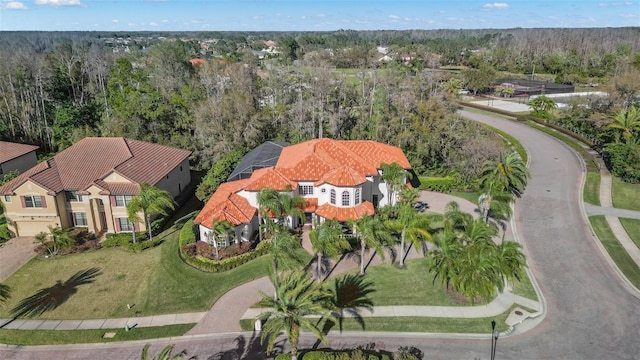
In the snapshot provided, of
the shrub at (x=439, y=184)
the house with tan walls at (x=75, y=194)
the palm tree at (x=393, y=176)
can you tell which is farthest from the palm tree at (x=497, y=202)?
the house with tan walls at (x=75, y=194)

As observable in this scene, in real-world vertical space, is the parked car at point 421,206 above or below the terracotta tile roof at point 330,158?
below

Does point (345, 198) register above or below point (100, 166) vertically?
below

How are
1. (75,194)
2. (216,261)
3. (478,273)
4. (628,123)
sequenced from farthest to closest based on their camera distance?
(628,123)
(75,194)
(216,261)
(478,273)

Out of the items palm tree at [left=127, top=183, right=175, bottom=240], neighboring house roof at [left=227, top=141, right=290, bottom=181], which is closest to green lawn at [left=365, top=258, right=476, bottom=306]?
neighboring house roof at [left=227, top=141, right=290, bottom=181]

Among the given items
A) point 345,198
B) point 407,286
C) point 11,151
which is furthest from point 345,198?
point 11,151

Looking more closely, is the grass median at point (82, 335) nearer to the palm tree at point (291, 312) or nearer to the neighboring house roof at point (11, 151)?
the palm tree at point (291, 312)

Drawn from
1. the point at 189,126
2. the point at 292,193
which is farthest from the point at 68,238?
the point at 189,126

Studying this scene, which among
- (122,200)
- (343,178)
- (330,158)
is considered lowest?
(122,200)

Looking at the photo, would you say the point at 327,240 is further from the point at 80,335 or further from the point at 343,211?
the point at 80,335
